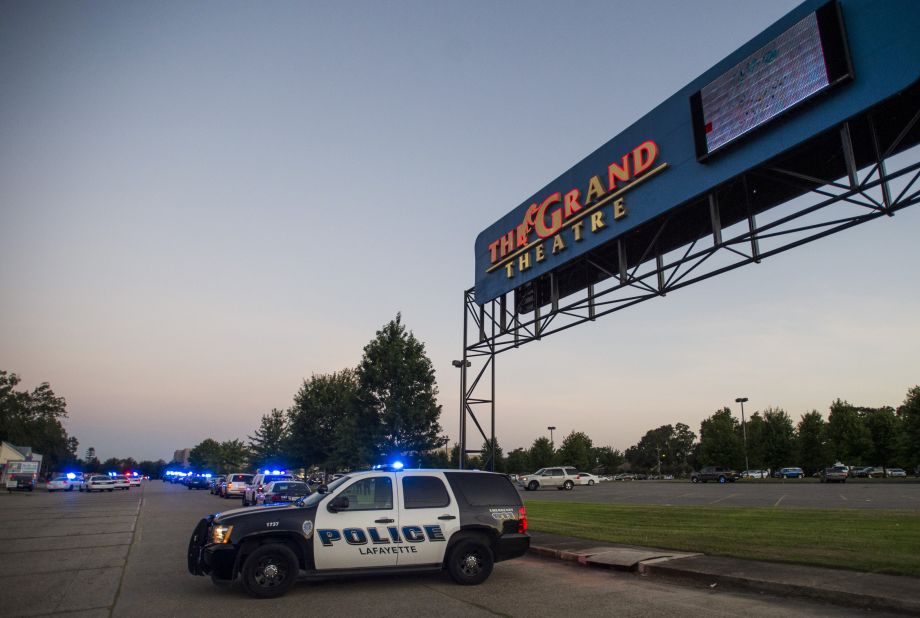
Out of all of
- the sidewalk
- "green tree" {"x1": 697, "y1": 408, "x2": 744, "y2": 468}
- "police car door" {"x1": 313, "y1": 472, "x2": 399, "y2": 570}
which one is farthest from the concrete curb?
"green tree" {"x1": 697, "y1": 408, "x2": 744, "y2": 468}

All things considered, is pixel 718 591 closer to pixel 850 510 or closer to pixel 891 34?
pixel 891 34

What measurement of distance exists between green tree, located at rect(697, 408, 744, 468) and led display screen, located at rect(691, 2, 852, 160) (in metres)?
63.5

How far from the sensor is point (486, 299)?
1858 cm

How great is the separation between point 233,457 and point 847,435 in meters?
110

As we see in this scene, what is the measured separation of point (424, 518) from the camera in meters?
8.44

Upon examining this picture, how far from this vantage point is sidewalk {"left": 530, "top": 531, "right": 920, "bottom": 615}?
6426 mm

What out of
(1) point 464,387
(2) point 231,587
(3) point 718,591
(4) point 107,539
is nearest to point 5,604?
(2) point 231,587

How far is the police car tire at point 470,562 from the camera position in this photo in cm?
832

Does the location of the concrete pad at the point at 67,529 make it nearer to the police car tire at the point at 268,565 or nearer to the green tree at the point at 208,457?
the police car tire at the point at 268,565

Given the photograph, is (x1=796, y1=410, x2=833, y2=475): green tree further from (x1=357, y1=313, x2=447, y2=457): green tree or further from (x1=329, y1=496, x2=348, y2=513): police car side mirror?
(x1=329, y1=496, x2=348, y2=513): police car side mirror

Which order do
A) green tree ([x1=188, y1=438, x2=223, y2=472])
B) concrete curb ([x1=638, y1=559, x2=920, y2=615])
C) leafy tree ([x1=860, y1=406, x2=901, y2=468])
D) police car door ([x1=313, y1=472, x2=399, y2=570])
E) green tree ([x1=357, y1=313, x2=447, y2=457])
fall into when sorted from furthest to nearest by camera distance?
1. green tree ([x1=188, y1=438, x2=223, y2=472])
2. leafy tree ([x1=860, y1=406, x2=901, y2=468])
3. green tree ([x1=357, y1=313, x2=447, y2=457])
4. police car door ([x1=313, y1=472, x2=399, y2=570])
5. concrete curb ([x1=638, y1=559, x2=920, y2=615])

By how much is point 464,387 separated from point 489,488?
348 inches

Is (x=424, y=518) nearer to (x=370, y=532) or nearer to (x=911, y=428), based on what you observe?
(x=370, y=532)

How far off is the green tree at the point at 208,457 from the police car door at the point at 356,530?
13256 centimetres
